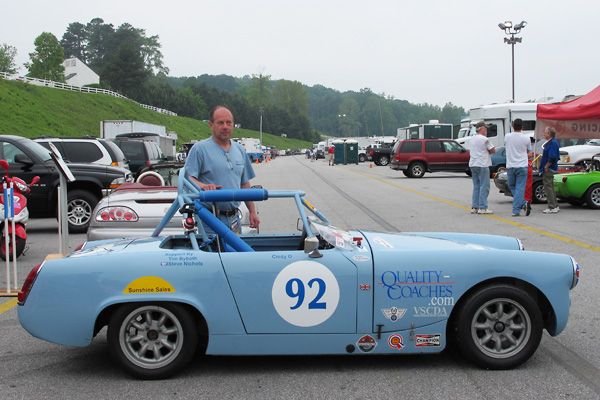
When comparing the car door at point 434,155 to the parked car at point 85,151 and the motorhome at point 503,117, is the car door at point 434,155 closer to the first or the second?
→ the motorhome at point 503,117

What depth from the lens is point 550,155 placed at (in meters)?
12.9

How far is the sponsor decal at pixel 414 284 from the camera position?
4016 mm

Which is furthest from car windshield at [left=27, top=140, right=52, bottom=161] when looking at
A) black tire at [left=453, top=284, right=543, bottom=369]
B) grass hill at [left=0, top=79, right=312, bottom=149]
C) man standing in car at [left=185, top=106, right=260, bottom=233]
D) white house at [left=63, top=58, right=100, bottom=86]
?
white house at [left=63, top=58, right=100, bottom=86]

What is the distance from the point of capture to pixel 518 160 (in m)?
12.5

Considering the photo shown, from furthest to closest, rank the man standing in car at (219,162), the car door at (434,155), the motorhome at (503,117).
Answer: the motorhome at (503,117), the car door at (434,155), the man standing in car at (219,162)

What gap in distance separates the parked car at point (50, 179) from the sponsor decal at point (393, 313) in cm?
797

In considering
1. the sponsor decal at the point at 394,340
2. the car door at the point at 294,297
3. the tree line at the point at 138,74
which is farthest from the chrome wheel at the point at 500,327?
the tree line at the point at 138,74

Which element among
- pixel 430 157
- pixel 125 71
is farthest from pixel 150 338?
pixel 125 71

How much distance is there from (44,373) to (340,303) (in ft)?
6.76

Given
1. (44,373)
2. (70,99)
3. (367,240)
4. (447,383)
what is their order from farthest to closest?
1. (70,99)
2. (367,240)
3. (44,373)
4. (447,383)

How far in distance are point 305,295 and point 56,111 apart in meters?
70.6

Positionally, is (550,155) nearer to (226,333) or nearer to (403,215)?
(403,215)

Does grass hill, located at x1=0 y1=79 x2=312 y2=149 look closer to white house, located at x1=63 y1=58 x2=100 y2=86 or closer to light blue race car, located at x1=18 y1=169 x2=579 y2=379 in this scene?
white house, located at x1=63 y1=58 x2=100 y2=86

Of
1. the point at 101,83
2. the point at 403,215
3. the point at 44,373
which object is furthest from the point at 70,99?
the point at 44,373
